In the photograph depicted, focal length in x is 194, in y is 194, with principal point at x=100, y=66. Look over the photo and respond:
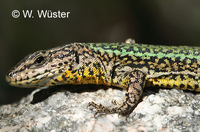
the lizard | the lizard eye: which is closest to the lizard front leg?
the lizard

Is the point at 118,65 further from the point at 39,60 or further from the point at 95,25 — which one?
the point at 95,25

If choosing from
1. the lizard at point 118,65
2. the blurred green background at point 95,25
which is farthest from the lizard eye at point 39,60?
the blurred green background at point 95,25

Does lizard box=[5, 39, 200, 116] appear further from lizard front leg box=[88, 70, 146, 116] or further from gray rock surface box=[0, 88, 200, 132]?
gray rock surface box=[0, 88, 200, 132]

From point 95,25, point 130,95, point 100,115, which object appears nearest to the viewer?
point 100,115

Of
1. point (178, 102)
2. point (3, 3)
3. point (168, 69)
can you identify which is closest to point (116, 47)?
point (168, 69)

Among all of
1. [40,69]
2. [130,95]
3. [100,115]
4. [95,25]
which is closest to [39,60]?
[40,69]

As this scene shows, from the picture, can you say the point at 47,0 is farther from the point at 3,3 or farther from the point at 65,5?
the point at 3,3
